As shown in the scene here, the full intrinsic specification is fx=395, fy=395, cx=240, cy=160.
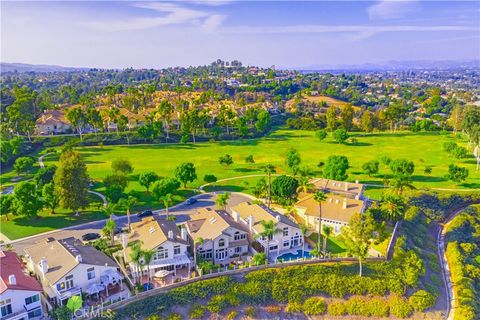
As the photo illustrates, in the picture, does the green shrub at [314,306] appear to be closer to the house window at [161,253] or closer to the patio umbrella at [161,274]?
the patio umbrella at [161,274]

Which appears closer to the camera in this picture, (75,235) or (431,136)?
(75,235)

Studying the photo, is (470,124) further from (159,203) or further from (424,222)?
(159,203)

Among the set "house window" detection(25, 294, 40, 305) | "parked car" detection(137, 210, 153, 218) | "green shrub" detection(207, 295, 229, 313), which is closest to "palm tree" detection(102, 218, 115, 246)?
"parked car" detection(137, 210, 153, 218)

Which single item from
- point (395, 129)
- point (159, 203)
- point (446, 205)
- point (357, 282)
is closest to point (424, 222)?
point (446, 205)

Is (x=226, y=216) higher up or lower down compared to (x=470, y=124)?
lower down

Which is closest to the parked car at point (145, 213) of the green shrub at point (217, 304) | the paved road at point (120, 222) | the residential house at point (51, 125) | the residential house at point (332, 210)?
the paved road at point (120, 222)

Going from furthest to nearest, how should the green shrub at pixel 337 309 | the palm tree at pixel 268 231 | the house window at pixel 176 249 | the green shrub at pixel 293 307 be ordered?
the palm tree at pixel 268 231, the house window at pixel 176 249, the green shrub at pixel 337 309, the green shrub at pixel 293 307
